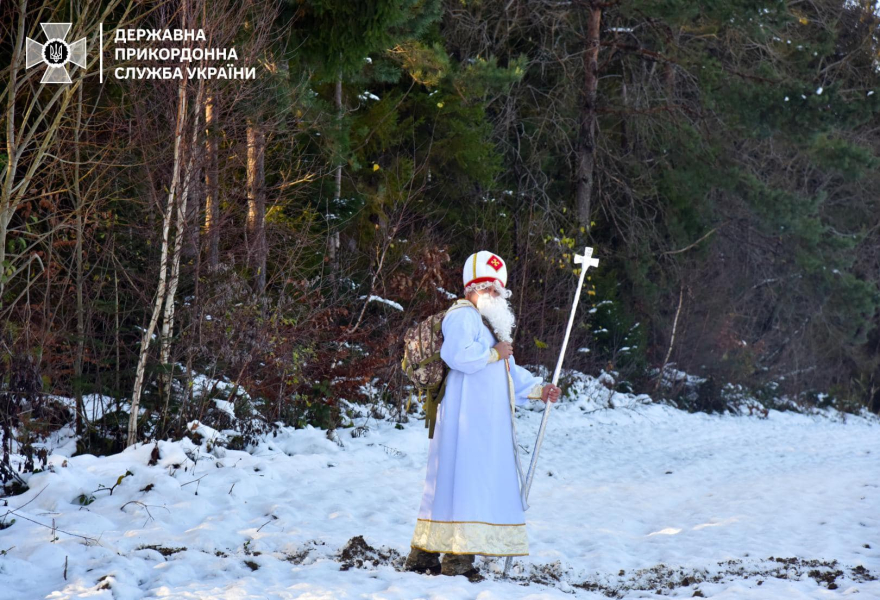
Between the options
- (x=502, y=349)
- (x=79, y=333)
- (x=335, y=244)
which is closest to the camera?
(x=502, y=349)

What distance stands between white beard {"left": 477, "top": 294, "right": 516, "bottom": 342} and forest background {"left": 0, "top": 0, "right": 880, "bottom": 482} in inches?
124

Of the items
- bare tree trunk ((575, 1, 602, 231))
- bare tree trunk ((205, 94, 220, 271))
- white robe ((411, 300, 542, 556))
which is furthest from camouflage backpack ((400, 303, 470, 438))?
bare tree trunk ((575, 1, 602, 231))

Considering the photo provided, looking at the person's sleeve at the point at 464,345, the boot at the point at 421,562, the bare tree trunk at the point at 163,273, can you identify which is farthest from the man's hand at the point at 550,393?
the bare tree trunk at the point at 163,273

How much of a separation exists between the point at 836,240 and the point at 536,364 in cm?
956

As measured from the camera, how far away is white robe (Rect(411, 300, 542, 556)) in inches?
223

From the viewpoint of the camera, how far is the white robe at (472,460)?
567cm

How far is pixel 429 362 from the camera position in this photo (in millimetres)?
5883

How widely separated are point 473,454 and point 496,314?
900mm

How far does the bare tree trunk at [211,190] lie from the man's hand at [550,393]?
369 centimetres

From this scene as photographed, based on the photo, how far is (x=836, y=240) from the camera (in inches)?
824

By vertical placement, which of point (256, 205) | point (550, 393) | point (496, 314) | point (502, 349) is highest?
point (256, 205)

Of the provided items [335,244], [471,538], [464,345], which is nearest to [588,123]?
[335,244]

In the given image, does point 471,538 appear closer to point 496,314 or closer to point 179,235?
point 496,314

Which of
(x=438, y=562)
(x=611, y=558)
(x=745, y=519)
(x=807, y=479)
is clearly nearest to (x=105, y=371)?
(x=438, y=562)
